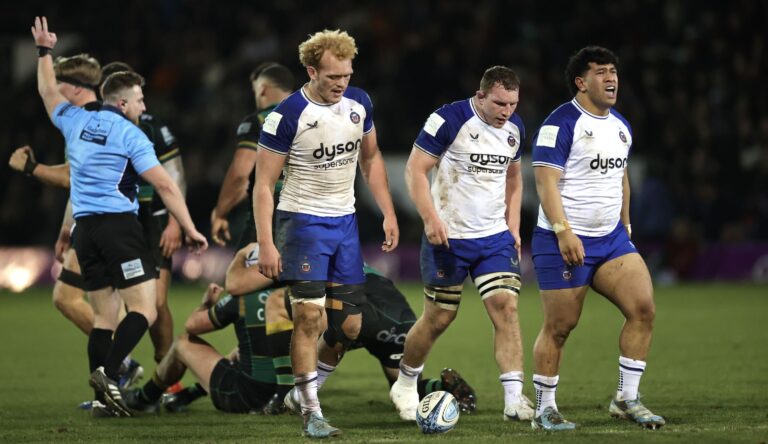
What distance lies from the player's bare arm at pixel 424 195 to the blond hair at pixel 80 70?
110 inches

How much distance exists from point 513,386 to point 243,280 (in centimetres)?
215

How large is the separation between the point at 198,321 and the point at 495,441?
287 cm

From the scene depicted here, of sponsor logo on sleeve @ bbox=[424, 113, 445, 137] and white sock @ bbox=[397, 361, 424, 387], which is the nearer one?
sponsor logo on sleeve @ bbox=[424, 113, 445, 137]

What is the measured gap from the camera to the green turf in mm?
7316

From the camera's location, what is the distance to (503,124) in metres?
8.09

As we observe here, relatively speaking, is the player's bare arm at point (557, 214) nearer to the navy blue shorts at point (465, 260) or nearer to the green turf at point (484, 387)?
the navy blue shorts at point (465, 260)

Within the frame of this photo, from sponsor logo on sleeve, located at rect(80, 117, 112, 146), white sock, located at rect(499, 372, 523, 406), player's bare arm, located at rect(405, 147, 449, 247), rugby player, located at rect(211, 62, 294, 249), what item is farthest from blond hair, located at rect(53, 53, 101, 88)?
white sock, located at rect(499, 372, 523, 406)

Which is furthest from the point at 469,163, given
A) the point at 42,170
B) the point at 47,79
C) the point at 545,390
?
the point at 42,170

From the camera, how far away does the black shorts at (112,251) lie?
8469 mm

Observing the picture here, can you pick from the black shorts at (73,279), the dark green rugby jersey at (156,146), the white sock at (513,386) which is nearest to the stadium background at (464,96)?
the black shorts at (73,279)

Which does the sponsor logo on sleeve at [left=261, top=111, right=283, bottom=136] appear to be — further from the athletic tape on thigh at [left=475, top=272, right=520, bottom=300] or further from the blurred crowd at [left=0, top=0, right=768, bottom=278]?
the blurred crowd at [left=0, top=0, right=768, bottom=278]

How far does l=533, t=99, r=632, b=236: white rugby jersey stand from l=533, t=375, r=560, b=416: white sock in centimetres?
94

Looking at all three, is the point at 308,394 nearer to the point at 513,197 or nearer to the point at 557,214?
the point at 557,214

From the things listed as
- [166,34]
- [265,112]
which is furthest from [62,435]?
[166,34]
